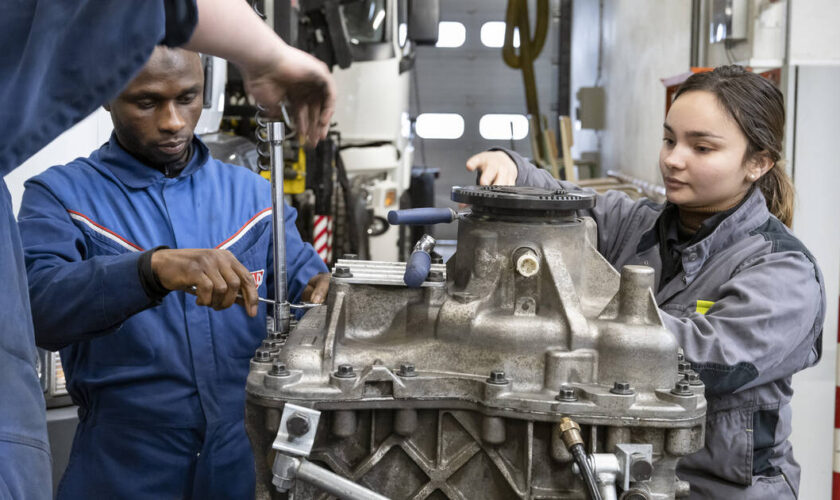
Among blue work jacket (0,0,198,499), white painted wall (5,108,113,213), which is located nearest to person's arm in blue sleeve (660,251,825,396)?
blue work jacket (0,0,198,499)

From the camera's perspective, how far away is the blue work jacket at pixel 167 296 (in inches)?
71.9

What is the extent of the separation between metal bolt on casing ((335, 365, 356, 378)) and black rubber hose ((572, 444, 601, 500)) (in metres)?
0.33

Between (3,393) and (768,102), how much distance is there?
1564 mm

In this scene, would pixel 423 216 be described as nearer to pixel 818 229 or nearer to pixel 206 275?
pixel 206 275

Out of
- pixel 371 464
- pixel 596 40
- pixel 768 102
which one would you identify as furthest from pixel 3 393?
pixel 596 40

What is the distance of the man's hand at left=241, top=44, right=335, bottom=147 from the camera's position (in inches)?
42.3

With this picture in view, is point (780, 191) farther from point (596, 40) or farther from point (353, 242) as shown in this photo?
point (596, 40)

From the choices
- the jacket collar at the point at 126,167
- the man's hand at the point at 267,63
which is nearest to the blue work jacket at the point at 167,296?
the jacket collar at the point at 126,167

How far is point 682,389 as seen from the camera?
1.30m

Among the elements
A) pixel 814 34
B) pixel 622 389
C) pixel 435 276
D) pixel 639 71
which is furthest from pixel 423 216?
pixel 639 71

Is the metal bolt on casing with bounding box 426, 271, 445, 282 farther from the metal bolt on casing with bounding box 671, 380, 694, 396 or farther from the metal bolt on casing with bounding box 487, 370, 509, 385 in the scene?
the metal bolt on casing with bounding box 671, 380, 694, 396

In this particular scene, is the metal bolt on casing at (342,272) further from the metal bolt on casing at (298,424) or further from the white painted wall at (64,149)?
the white painted wall at (64,149)

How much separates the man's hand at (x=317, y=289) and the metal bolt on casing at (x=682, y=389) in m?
0.76

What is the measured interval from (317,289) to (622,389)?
764 mm
